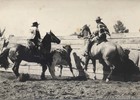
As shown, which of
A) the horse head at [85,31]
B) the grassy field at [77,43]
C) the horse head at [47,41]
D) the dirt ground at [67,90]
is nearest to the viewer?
the dirt ground at [67,90]

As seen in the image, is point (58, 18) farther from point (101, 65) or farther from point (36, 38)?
point (101, 65)

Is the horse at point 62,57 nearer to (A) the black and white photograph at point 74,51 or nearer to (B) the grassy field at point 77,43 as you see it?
(A) the black and white photograph at point 74,51

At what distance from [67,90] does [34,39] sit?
3.06 metres

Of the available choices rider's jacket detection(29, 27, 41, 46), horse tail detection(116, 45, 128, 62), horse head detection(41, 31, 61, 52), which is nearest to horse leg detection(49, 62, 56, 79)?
horse head detection(41, 31, 61, 52)

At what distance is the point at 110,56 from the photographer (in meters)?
12.2

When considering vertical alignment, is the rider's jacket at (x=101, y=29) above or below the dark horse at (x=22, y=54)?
above

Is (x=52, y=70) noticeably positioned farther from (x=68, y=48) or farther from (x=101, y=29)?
(x=101, y=29)

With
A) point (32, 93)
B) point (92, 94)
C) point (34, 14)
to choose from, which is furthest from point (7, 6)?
point (92, 94)

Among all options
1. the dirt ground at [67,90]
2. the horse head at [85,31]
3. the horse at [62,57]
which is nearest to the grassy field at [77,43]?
the horse at [62,57]

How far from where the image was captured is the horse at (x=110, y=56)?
1223 centimetres

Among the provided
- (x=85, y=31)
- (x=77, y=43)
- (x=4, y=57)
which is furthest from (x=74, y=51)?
(x=4, y=57)

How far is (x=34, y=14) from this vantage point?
12547 millimetres

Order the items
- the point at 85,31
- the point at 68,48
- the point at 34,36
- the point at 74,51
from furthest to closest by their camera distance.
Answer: the point at 74,51 → the point at 68,48 → the point at 85,31 → the point at 34,36

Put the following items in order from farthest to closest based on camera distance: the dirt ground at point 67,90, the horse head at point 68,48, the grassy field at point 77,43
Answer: the horse head at point 68,48 → the grassy field at point 77,43 → the dirt ground at point 67,90
